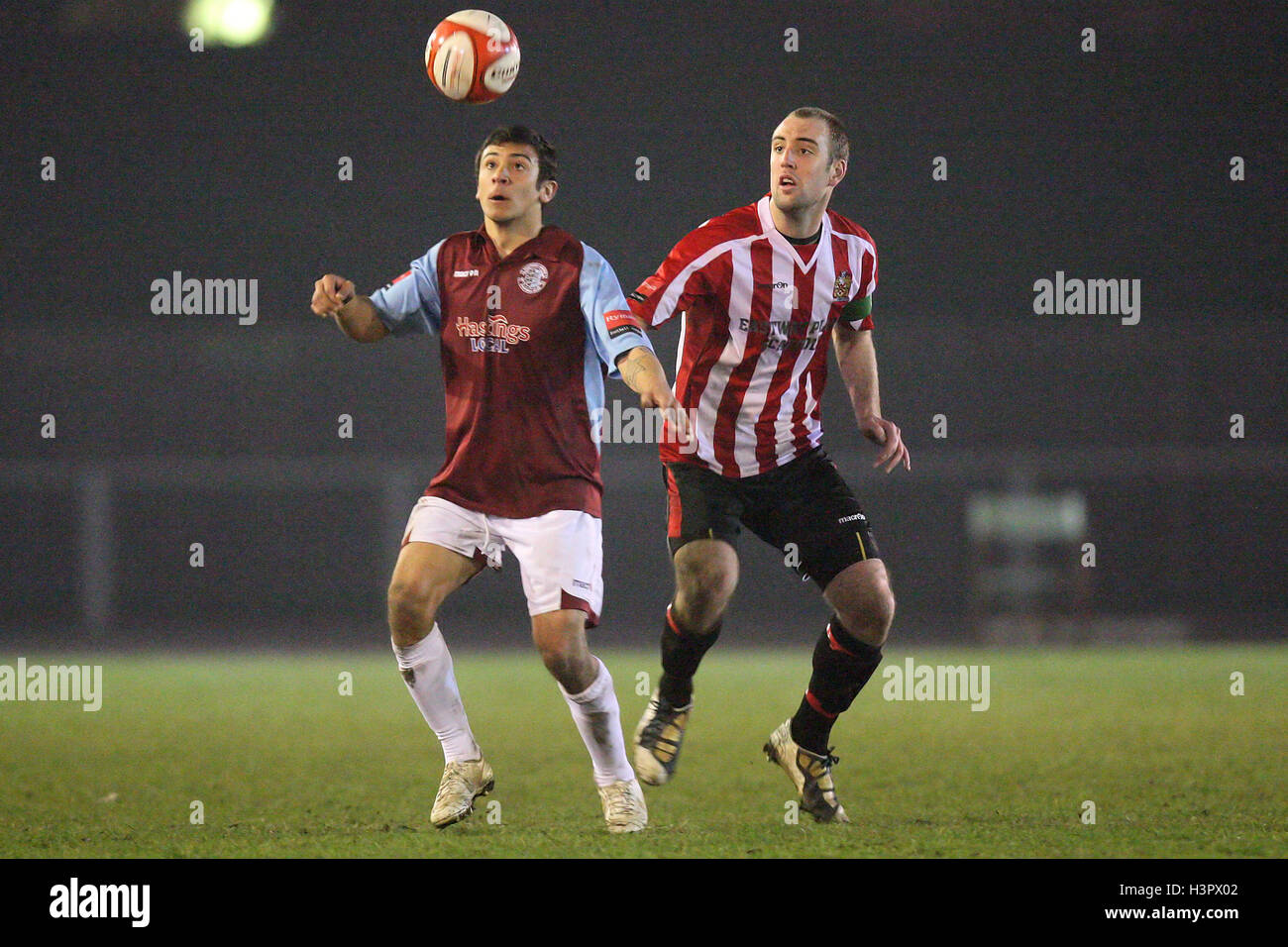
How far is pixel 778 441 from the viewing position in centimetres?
556

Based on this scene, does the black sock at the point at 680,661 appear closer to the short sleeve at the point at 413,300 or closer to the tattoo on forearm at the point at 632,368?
the tattoo on forearm at the point at 632,368

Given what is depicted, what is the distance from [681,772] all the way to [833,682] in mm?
1423

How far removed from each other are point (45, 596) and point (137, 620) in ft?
3.20

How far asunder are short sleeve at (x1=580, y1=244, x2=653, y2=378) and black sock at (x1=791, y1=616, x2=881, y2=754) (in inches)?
52.3

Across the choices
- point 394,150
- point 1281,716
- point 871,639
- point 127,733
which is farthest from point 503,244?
point 394,150

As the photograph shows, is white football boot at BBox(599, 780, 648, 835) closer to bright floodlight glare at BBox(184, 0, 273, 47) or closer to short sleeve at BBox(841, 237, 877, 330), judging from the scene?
short sleeve at BBox(841, 237, 877, 330)

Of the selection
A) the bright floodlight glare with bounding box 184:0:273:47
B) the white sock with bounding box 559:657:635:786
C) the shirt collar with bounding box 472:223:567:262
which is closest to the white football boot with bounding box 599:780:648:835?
the white sock with bounding box 559:657:635:786

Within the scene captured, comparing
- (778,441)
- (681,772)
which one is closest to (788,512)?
Answer: (778,441)

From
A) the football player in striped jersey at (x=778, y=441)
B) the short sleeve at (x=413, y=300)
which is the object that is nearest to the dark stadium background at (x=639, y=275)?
the football player in striped jersey at (x=778, y=441)

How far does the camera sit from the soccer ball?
17.4 ft

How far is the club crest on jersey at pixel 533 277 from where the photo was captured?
498cm

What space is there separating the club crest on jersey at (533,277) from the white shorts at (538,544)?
0.74 meters

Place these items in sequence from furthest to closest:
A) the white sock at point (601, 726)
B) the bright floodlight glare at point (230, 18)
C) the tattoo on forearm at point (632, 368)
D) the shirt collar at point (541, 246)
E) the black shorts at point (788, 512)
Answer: the bright floodlight glare at point (230, 18) → the black shorts at point (788, 512) → the shirt collar at point (541, 246) → the white sock at point (601, 726) → the tattoo on forearm at point (632, 368)

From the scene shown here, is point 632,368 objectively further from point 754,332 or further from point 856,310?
point 856,310
